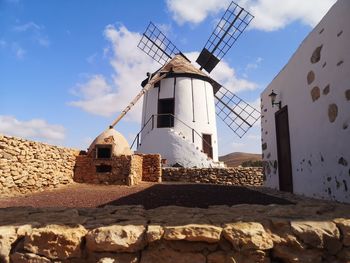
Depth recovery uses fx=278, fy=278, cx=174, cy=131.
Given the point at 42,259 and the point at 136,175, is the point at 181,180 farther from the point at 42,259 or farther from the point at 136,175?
the point at 42,259

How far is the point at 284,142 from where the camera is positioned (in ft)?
24.0

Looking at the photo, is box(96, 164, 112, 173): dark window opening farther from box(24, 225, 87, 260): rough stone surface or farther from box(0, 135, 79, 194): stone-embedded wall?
box(24, 225, 87, 260): rough stone surface

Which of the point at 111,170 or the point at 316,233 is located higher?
the point at 111,170

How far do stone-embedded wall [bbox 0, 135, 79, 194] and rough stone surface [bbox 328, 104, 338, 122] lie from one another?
28.1 ft

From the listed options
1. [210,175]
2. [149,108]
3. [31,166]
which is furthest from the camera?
[149,108]

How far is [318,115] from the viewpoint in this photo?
213 inches

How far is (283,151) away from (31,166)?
8.05 meters

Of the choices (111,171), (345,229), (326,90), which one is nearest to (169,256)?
(345,229)

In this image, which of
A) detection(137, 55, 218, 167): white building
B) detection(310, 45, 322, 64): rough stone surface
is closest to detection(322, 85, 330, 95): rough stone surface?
detection(310, 45, 322, 64): rough stone surface

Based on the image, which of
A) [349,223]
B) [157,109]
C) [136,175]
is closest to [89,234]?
[349,223]

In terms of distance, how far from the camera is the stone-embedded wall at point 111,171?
38.4ft

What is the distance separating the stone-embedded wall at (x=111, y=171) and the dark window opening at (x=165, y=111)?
253 inches

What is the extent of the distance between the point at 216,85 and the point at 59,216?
781 inches

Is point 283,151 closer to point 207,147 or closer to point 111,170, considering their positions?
point 111,170
